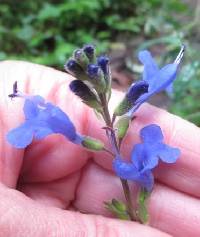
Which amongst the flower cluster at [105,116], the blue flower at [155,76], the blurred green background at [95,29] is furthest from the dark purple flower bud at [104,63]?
the blurred green background at [95,29]

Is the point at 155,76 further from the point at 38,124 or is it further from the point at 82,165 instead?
the point at 82,165

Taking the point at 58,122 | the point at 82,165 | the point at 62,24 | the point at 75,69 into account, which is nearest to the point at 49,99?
the point at 82,165

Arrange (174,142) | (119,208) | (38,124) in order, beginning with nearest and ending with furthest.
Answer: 1. (38,124)
2. (119,208)
3. (174,142)

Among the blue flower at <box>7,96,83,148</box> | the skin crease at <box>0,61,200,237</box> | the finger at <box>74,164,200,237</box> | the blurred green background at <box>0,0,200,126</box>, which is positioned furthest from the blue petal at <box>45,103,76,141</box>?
the blurred green background at <box>0,0,200,126</box>

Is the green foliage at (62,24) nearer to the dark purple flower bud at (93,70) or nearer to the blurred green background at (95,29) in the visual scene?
the blurred green background at (95,29)

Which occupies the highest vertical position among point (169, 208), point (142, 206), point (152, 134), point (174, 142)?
point (152, 134)

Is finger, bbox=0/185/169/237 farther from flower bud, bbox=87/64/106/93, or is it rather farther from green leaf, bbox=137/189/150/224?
flower bud, bbox=87/64/106/93

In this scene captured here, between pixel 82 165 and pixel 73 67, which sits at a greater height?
pixel 73 67

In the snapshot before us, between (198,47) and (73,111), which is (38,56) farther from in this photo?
(73,111)
